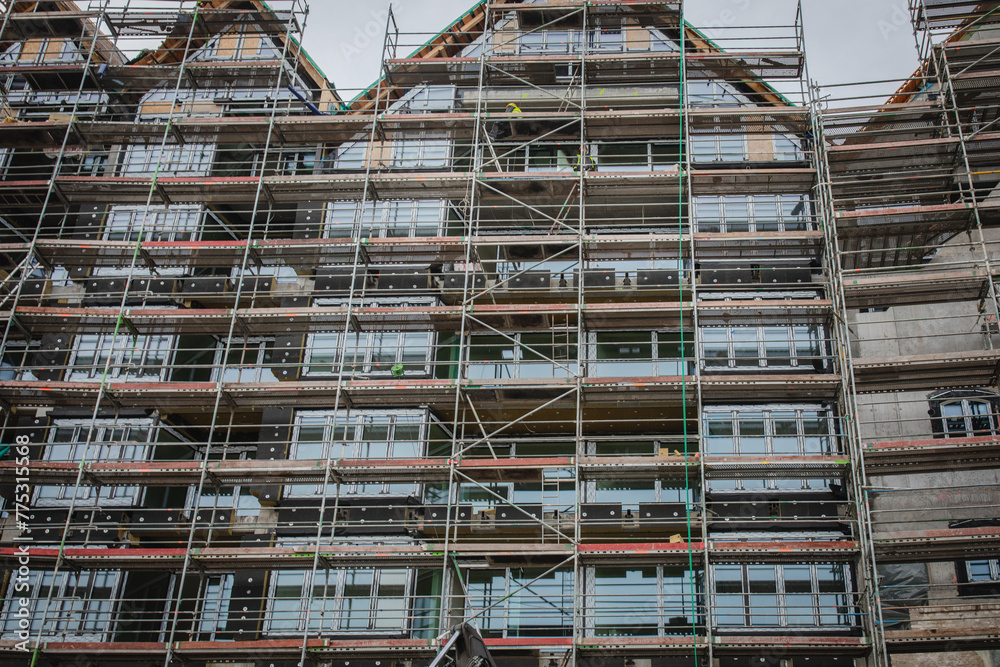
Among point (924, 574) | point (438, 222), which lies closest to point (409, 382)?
point (438, 222)

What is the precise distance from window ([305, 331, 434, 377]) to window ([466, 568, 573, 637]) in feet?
17.1

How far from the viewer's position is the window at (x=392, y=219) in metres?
27.6

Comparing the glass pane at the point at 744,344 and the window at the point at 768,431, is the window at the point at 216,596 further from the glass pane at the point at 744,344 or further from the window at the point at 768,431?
the glass pane at the point at 744,344

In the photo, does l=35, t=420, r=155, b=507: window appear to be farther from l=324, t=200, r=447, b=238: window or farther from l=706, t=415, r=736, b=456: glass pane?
l=706, t=415, r=736, b=456: glass pane

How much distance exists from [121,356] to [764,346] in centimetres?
1622

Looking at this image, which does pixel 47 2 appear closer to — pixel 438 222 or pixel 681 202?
pixel 438 222

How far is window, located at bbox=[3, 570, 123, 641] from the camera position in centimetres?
2319

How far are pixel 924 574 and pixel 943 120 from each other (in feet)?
36.3

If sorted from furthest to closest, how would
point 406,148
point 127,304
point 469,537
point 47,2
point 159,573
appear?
point 47,2 < point 406,148 < point 127,304 < point 159,573 < point 469,537

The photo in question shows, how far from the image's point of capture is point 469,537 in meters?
23.2

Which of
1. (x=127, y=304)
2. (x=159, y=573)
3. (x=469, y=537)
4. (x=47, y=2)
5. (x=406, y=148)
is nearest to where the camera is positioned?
(x=469, y=537)

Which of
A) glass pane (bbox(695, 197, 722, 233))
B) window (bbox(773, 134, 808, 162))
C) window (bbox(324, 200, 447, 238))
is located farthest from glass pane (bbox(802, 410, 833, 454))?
window (bbox(324, 200, 447, 238))

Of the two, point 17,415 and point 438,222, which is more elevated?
point 438,222

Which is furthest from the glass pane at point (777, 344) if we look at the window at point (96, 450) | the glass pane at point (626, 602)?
the window at point (96, 450)
